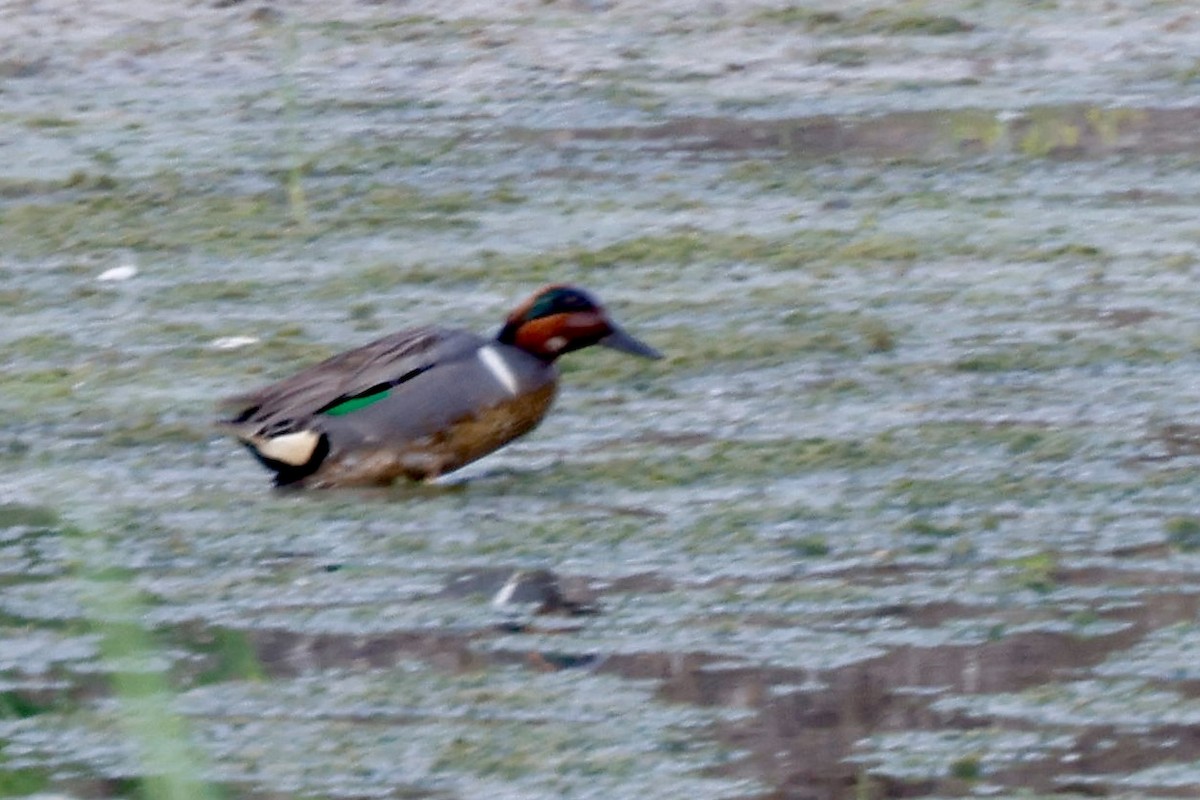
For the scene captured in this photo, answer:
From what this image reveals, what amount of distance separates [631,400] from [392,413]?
808 millimetres

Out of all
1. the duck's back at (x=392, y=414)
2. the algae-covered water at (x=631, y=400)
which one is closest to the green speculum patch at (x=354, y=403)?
the duck's back at (x=392, y=414)

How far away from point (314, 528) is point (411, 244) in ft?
8.72

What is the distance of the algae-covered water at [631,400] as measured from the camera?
4172 millimetres

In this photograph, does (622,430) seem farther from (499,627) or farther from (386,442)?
(499,627)

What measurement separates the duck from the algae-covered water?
0.30 feet

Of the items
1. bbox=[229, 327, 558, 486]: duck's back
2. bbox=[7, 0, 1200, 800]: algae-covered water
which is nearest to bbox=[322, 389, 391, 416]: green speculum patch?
bbox=[229, 327, 558, 486]: duck's back

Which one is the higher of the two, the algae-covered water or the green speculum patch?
the green speculum patch

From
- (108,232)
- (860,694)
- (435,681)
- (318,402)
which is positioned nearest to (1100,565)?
(860,694)

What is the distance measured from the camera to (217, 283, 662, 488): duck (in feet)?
18.5

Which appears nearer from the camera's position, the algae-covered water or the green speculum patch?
the algae-covered water

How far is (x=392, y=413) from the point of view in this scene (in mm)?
5680

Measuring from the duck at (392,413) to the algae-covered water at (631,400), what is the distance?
9 centimetres

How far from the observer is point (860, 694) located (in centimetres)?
430

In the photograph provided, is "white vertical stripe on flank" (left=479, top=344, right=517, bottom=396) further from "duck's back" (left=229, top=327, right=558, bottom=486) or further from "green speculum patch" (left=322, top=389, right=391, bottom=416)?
"green speculum patch" (left=322, top=389, right=391, bottom=416)
